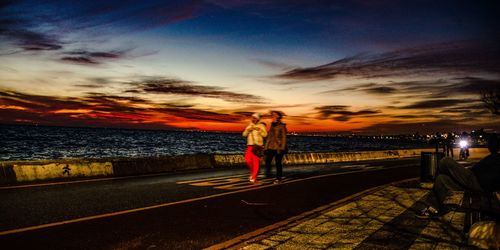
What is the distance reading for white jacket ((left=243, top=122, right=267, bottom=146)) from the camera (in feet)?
37.3

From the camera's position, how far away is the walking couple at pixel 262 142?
11.4m

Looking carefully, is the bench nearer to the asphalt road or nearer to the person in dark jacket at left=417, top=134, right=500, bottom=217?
the person in dark jacket at left=417, top=134, right=500, bottom=217

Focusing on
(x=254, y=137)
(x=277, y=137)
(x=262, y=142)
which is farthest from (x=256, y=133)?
(x=277, y=137)

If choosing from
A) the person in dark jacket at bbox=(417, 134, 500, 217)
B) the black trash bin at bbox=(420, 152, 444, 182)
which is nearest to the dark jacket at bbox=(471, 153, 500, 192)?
the person in dark jacket at bbox=(417, 134, 500, 217)

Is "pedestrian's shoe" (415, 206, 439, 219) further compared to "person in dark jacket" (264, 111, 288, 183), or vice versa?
"person in dark jacket" (264, 111, 288, 183)

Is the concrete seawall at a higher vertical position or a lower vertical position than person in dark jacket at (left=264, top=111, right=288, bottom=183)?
lower

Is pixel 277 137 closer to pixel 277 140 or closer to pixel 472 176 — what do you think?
pixel 277 140

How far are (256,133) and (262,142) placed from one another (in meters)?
0.36

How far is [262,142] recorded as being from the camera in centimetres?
1152

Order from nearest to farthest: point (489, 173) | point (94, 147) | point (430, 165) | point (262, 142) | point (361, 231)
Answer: point (489, 173), point (361, 231), point (430, 165), point (262, 142), point (94, 147)

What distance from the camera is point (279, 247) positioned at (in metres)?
4.54

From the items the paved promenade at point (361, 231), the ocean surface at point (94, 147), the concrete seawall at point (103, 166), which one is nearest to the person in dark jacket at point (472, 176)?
the paved promenade at point (361, 231)

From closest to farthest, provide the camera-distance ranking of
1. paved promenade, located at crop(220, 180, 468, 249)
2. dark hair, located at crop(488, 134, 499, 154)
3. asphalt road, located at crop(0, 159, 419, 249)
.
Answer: paved promenade, located at crop(220, 180, 468, 249)
dark hair, located at crop(488, 134, 499, 154)
asphalt road, located at crop(0, 159, 419, 249)

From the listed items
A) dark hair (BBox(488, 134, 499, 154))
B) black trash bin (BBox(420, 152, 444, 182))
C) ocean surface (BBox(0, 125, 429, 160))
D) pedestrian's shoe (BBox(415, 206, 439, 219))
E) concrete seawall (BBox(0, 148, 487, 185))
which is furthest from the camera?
ocean surface (BBox(0, 125, 429, 160))
